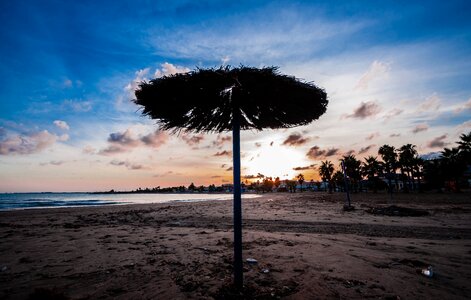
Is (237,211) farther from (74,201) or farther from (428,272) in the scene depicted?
(74,201)

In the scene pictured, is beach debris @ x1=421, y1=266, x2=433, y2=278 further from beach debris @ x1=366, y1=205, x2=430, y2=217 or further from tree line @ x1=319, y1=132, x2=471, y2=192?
tree line @ x1=319, y1=132, x2=471, y2=192

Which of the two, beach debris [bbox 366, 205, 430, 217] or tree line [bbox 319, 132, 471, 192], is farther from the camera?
tree line [bbox 319, 132, 471, 192]

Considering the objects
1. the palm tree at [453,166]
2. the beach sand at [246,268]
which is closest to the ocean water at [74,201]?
the beach sand at [246,268]

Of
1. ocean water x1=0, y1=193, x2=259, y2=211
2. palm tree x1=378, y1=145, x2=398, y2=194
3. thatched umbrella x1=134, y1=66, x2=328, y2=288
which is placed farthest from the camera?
palm tree x1=378, y1=145, x2=398, y2=194

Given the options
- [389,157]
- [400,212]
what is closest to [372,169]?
[389,157]

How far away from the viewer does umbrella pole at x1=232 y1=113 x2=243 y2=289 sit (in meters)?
4.01

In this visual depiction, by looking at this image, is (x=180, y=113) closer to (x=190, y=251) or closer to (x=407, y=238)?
(x=190, y=251)

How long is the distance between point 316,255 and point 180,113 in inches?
191

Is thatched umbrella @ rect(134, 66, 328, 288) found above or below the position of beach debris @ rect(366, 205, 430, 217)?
above

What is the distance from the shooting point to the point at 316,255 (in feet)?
20.1

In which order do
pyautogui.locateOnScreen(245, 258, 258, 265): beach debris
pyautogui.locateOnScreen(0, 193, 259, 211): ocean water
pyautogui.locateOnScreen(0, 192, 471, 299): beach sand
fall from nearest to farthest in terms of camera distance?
1. pyautogui.locateOnScreen(0, 192, 471, 299): beach sand
2. pyautogui.locateOnScreen(245, 258, 258, 265): beach debris
3. pyautogui.locateOnScreen(0, 193, 259, 211): ocean water

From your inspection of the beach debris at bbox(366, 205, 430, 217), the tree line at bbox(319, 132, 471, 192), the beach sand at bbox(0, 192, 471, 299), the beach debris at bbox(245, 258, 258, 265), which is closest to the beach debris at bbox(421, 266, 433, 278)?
the beach sand at bbox(0, 192, 471, 299)

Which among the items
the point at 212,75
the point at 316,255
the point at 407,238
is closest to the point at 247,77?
the point at 212,75

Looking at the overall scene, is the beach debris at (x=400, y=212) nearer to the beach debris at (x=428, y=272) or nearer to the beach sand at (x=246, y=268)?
the beach sand at (x=246, y=268)
